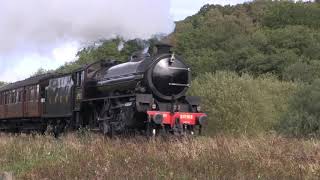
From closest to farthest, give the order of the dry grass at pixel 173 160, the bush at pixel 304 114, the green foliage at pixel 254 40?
the dry grass at pixel 173 160, the bush at pixel 304 114, the green foliage at pixel 254 40

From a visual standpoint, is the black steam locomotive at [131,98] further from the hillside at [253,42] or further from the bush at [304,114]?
the hillside at [253,42]

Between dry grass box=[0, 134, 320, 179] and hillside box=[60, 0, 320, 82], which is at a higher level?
hillside box=[60, 0, 320, 82]

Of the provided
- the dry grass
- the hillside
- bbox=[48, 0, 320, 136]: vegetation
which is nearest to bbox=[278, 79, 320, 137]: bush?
bbox=[48, 0, 320, 136]: vegetation

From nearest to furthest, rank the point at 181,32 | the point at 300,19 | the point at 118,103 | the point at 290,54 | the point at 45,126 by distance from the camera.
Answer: the point at 118,103 < the point at 45,126 < the point at 290,54 < the point at 181,32 < the point at 300,19

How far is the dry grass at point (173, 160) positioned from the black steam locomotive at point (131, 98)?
3356 millimetres

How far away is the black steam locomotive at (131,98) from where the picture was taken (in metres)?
16.0

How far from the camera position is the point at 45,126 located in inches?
939

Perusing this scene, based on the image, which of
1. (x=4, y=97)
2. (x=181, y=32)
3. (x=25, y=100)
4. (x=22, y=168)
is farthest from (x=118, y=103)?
(x=181, y=32)

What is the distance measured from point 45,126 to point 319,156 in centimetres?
1647

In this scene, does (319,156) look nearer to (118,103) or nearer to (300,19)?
(118,103)

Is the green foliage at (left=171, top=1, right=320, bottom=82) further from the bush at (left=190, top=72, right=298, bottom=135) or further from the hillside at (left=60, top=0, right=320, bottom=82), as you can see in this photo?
the bush at (left=190, top=72, right=298, bottom=135)

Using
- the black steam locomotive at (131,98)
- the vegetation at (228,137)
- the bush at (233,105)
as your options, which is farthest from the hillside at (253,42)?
the black steam locomotive at (131,98)

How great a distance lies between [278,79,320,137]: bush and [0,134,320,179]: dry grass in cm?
1194

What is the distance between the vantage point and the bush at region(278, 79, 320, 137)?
2433 cm
